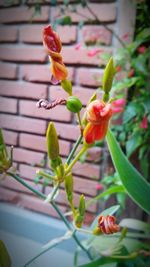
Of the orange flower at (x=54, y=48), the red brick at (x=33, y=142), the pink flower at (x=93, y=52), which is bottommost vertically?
the red brick at (x=33, y=142)

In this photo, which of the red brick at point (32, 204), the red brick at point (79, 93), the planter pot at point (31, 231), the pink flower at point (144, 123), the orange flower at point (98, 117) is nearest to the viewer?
the orange flower at point (98, 117)

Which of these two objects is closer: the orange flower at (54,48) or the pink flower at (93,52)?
the orange flower at (54,48)

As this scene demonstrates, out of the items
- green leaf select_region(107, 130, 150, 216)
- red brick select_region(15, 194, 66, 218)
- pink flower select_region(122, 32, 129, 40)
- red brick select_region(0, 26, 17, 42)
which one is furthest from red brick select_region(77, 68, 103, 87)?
green leaf select_region(107, 130, 150, 216)

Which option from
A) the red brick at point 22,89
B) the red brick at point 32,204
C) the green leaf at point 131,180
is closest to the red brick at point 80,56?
the red brick at point 22,89

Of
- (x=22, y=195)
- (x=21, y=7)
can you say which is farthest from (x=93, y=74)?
(x=22, y=195)

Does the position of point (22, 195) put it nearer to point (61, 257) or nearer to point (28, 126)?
point (28, 126)

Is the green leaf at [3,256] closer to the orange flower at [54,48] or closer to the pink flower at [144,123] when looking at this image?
the orange flower at [54,48]

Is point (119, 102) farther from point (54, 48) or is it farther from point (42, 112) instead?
point (54, 48)

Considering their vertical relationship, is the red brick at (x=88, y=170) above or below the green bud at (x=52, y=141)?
below
